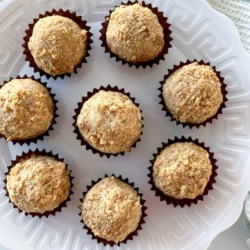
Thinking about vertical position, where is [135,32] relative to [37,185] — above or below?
above

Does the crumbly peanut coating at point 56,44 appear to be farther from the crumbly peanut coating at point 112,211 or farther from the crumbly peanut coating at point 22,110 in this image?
the crumbly peanut coating at point 112,211

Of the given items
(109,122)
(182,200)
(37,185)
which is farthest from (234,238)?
(37,185)

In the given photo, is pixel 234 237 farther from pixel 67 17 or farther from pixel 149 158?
pixel 67 17

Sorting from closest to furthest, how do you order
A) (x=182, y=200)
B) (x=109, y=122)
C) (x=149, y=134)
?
(x=109, y=122) → (x=182, y=200) → (x=149, y=134)

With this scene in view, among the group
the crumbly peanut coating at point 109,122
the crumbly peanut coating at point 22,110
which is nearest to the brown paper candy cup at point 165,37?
the crumbly peanut coating at point 109,122

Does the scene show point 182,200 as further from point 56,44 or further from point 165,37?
point 56,44

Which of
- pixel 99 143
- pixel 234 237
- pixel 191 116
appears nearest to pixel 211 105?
pixel 191 116
